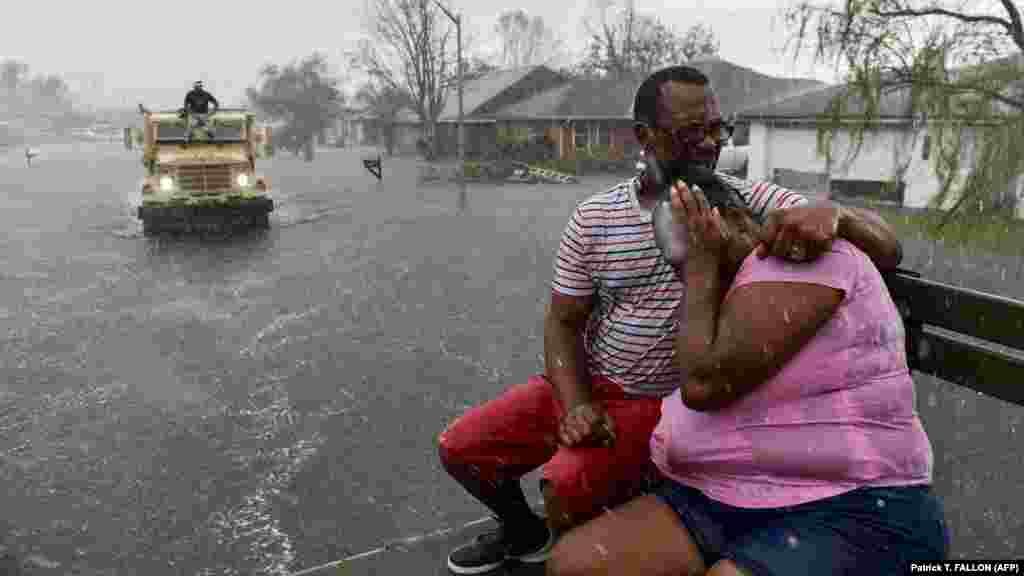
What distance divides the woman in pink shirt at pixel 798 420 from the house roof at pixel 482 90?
4685cm

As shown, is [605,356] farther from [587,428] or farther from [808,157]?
[808,157]

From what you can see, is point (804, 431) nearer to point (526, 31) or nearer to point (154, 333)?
point (154, 333)

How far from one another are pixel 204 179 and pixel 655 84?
53.5ft

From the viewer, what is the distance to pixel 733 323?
1.88m

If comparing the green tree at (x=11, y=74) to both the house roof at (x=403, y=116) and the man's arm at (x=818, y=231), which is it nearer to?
the house roof at (x=403, y=116)

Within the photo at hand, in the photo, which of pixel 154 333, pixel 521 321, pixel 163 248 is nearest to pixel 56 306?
pixel 154 333

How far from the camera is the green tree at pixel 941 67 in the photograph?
1092cm

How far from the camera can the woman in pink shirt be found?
1.84 m

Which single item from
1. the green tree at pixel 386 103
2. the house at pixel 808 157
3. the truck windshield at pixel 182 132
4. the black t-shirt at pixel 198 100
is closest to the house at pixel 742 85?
the house at pixel 808 157

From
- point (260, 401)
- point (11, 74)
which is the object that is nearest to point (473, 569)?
point (260, 401)

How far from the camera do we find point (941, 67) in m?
11.2

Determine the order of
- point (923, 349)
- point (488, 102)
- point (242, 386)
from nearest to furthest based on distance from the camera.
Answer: point (923, 349) < point (242, 386) < point (488, 102)

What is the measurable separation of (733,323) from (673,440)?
0.38m

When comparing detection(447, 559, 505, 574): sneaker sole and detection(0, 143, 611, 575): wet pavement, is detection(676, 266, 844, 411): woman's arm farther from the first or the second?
detection(0, 143, 611, 575): wet pavement
